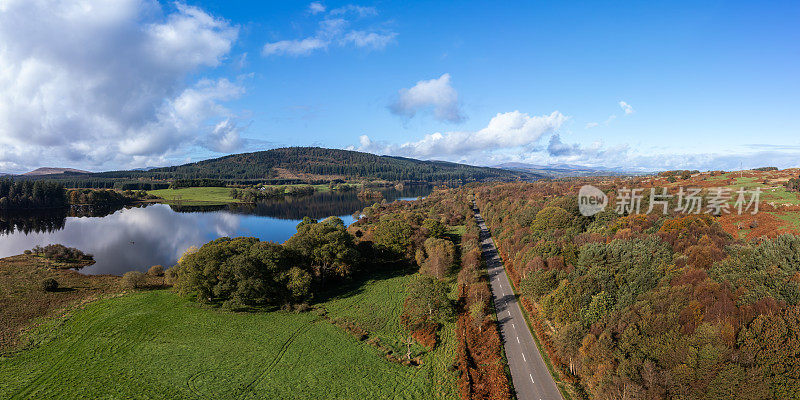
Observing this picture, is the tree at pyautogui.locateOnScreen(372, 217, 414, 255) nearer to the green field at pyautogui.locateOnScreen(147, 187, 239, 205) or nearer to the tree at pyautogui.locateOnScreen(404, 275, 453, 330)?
the tree at pyautogui.locateOnScreen(404, 275, 453, 330)

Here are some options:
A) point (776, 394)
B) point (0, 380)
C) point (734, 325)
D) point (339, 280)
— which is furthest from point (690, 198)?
point (0, 380)

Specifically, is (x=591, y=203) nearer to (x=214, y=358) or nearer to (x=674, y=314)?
(x=674, y=314)

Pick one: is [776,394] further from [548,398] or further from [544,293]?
[544,293]

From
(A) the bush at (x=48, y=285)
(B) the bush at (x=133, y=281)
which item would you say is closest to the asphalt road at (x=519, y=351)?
(B) the bush at (x=133, y=281)

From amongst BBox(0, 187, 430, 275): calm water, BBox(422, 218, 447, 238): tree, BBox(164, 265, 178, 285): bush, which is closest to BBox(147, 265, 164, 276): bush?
BBox(164, 265, 178, 285): bush

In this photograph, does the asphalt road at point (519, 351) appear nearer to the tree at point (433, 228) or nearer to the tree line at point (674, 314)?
the tree line at point (674, 314)

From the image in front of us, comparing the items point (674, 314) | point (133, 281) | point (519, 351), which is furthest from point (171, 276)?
point (674, 314)

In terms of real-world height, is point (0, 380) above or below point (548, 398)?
above
